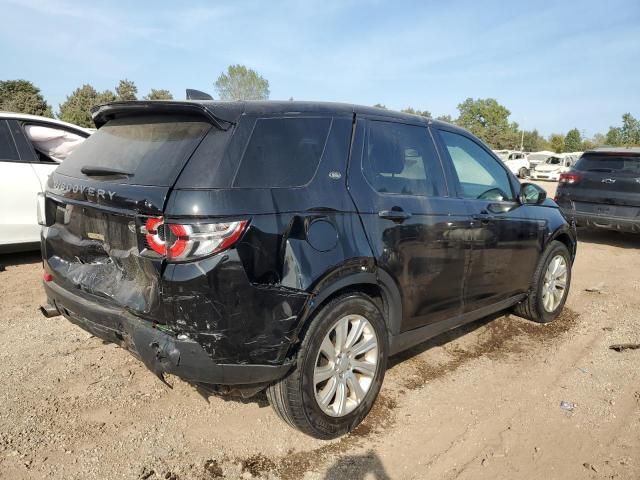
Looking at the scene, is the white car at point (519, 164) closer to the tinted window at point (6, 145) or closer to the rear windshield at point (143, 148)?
the tinted window at point (6, 145)

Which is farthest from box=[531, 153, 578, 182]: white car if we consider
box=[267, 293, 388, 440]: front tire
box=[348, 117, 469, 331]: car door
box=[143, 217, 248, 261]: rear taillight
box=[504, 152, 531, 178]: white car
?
box=[143, 217, 248, 261]: rear taillight

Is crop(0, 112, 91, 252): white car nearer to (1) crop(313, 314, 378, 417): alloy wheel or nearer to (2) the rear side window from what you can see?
(1) crop(313, 314, 378, 417): alloy wheel

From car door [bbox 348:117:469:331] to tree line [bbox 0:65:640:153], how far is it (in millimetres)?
1576

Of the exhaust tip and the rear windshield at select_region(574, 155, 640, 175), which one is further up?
the rear windshield at select_region(574, 155, 640, 175)

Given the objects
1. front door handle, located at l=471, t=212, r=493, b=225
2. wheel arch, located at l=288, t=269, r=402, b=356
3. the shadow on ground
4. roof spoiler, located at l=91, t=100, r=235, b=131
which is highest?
roof spoiler, located at l=91, t=100, r=235, b=131

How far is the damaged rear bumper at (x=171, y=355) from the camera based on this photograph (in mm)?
2314

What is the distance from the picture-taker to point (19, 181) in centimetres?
584

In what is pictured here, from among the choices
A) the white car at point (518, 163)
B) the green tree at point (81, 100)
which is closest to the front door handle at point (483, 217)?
the white car at point (518, 163)

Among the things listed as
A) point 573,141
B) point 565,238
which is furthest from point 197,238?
point 573,141

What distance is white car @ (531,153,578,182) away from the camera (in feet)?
100

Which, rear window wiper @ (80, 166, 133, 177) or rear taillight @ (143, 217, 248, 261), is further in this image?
rear window wiper @ (80, 166, 133, 177)

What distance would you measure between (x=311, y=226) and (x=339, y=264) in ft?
0.84

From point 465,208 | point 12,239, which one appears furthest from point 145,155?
point 12,239

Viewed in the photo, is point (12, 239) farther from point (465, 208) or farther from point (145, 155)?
point (465, 208)
